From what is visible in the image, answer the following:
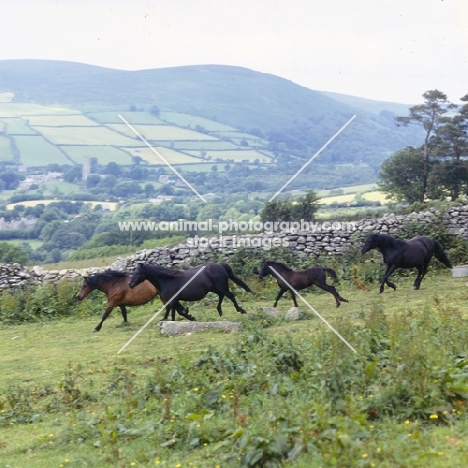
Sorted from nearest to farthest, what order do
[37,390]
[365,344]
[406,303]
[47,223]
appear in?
[365,344], [37,390], [406,303], [47,223]

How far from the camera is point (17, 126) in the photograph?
9362 cm

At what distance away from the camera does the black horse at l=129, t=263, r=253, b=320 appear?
14.5 metres

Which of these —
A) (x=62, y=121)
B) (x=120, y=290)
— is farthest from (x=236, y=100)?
(x=120, y=290)

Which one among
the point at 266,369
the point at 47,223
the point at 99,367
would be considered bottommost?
the point at 47,223

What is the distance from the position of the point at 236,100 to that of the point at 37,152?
84.5ft

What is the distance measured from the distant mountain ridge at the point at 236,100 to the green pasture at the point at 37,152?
49.8ft

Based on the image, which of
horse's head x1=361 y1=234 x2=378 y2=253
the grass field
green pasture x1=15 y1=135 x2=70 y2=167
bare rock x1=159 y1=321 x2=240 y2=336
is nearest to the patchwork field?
green pasture x1=15 y1=135 x2=70 y2=167

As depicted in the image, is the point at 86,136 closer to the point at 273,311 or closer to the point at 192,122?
the point at 192,122

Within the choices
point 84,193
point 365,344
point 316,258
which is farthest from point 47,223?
point 365,344

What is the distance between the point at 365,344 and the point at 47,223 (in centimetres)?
4225

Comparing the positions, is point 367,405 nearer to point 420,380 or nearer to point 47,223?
point 420,380

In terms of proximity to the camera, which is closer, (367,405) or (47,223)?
(367,405)

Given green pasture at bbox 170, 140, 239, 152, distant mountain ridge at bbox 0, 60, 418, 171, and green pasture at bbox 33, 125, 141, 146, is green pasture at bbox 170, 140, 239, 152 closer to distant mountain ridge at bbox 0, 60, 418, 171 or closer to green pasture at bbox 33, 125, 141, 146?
distant mountain ridge at bbox 0, 60, 418, 171

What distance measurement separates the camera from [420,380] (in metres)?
7.22
